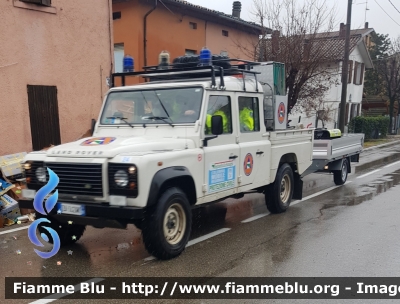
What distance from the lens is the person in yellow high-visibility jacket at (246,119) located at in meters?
6.28

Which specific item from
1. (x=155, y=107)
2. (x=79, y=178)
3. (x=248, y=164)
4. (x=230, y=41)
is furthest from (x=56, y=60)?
(x=230, y=41)

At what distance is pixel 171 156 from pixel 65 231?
195cm

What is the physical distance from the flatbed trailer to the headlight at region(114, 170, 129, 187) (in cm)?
496

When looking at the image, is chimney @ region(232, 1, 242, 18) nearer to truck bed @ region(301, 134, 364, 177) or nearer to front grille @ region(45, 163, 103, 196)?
truck bed @ region(301, 134, 364, 177)

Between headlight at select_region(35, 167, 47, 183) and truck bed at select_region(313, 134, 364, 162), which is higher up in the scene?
headlight at select_region(35, 167, 47, 183)

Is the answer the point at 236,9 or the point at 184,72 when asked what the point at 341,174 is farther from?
the point at 236,9

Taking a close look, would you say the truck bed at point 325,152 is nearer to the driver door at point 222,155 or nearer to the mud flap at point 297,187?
the mud flap at point 297,187

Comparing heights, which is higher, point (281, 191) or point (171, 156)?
point (171, 156)

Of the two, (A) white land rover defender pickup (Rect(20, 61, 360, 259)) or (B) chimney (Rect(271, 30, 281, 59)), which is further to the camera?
(B) chimney (Rect(271, 30, 281, 59))

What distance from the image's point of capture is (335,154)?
9.45 metres

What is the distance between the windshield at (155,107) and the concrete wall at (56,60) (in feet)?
14.4

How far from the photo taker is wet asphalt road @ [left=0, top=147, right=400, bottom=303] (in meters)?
4.68

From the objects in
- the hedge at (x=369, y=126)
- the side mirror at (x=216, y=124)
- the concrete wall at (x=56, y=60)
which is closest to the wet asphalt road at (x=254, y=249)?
the side mirror at (x=216, y=124)

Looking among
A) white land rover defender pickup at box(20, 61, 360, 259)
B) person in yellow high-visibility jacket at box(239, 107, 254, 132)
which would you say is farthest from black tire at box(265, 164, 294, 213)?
person in yellow high-visibility jacket at box(239, 107, 254, 132)
